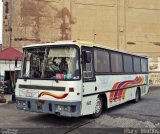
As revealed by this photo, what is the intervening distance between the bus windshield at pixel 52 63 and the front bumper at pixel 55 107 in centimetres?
78

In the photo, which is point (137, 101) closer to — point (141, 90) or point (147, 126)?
point (141, 90)

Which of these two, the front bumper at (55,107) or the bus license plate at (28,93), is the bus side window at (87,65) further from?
the bus license plate at (28,93)

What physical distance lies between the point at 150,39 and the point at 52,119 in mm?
30509

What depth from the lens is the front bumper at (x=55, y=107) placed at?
390 inches

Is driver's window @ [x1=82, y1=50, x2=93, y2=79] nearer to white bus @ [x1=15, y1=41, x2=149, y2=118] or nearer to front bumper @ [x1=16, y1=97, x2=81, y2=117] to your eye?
white bus @ [x1=15, y1=41, x2=149, y2=118]

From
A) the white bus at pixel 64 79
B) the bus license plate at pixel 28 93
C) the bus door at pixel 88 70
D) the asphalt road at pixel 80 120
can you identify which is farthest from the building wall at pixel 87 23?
the bus door at pixel 88 70

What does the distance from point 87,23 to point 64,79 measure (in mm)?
26808

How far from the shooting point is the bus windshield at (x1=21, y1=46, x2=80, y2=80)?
10156mm

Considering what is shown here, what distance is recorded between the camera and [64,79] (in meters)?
10.0

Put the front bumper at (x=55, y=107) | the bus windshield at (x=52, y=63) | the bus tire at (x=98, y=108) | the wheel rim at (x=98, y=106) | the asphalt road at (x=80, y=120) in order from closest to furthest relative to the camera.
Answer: the front bumper at (x=55, y=107) → the asphalt road at (x=80, y=120) → the bus windshield at (x=52, y=63) → the bus tire at (x=98, y=108) → the wheel rim at (x=98, y=106)

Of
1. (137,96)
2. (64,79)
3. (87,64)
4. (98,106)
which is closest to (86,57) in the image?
(87,64)

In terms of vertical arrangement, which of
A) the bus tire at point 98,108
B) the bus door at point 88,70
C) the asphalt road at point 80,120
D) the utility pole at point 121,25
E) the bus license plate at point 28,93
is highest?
the utility pole at point 121,25

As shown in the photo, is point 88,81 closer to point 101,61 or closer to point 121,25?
point 101,61

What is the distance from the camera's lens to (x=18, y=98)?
35.9ft
